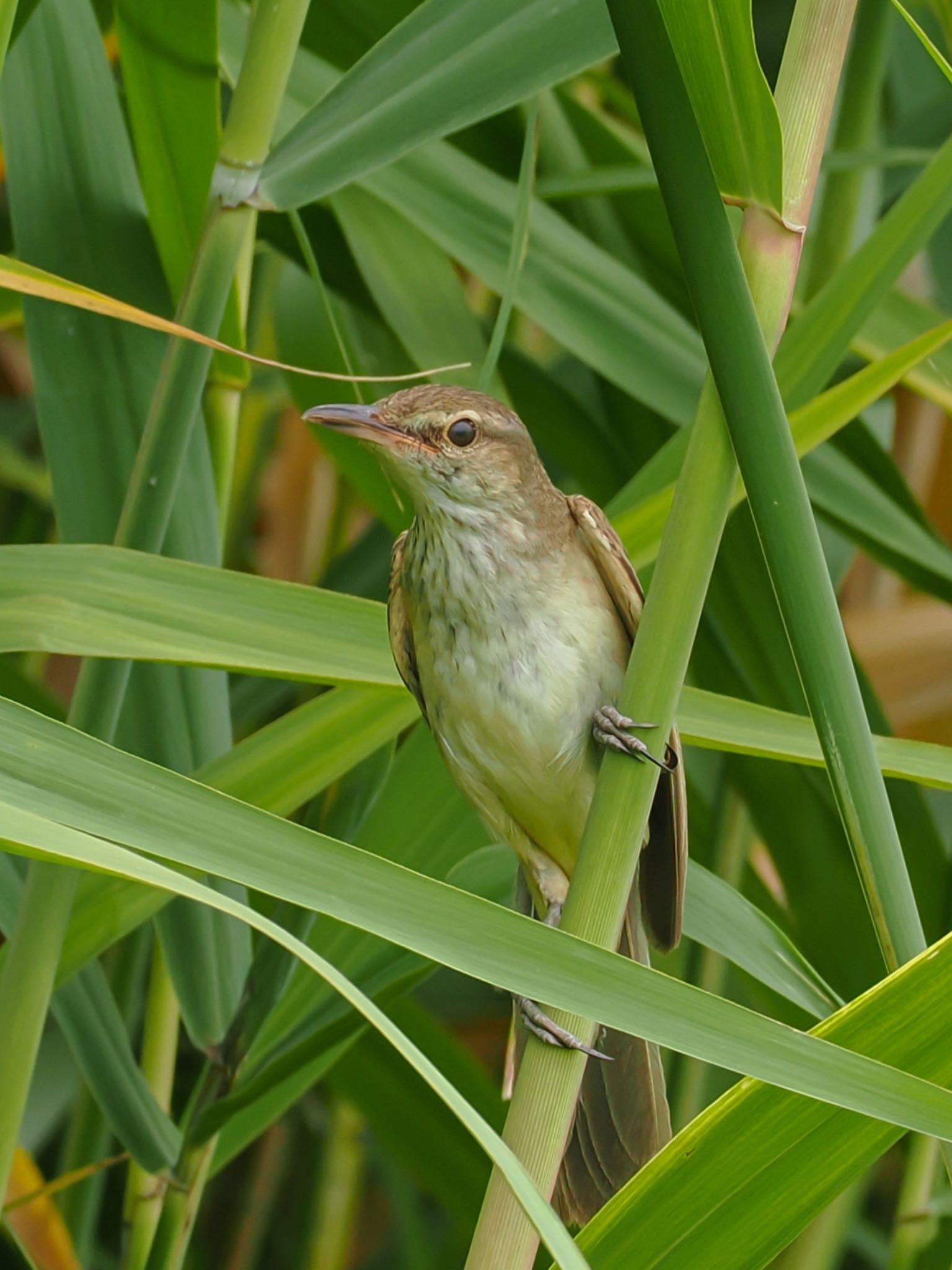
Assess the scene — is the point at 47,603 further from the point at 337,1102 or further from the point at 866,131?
the point at 337,1102

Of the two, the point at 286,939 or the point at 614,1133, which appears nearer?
the point at 286,939

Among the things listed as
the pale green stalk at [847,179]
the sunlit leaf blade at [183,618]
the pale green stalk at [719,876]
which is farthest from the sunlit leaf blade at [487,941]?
the pale green stalk at [847,179]

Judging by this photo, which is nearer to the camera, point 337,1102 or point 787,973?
point 787,973

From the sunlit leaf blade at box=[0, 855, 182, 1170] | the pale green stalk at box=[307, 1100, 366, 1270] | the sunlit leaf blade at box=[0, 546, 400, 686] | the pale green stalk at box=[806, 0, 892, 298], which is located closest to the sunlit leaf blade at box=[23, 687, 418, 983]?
the sunlit leaf blade at box=[0, 855, 182, 1170]

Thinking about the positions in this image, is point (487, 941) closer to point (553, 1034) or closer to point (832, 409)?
point (553, 1034)

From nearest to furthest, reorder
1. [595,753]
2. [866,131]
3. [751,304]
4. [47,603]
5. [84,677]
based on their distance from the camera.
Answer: [751,304]
[47,603]
[84,677]
[595,753]
[866,131]

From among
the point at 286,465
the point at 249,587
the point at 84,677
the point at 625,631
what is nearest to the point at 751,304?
the point at 249,587

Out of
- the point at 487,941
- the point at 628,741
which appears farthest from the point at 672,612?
the point at 487,941
